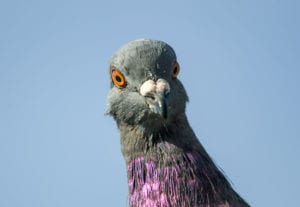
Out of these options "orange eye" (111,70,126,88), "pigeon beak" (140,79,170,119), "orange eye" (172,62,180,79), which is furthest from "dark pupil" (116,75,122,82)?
"orange eye" (172,62,180,79)

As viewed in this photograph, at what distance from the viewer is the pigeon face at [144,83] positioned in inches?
635

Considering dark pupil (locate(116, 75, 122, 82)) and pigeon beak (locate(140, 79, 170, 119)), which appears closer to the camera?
pigeon beak (locate(140, 79, 170, 119))

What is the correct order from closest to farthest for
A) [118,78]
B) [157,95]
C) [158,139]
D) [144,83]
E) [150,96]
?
[157,95], [150,96], [144,83], [158,139], [118,78]

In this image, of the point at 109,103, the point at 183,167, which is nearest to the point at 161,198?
the point at 183,167

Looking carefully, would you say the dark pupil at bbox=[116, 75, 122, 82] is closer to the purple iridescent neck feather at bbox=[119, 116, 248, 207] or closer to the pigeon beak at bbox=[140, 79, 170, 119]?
the pigeon beak at bbox=[140, 79, 170, 119]

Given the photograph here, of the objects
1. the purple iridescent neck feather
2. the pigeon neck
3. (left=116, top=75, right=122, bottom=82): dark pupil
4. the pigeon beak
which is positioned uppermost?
(left=116, top=75, right=122, bottom=82): dark pupil

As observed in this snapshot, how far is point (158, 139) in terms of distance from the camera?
16609 mm

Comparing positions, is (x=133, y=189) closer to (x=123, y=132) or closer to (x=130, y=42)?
(x=123, y=132)

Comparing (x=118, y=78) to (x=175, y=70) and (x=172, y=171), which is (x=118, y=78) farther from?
(x=172, y=171)

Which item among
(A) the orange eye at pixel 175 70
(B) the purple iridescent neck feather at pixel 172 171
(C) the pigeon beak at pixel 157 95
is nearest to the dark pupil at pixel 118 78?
(C) the pigeon beak at pixel 157 95

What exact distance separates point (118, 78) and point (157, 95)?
4.01ft

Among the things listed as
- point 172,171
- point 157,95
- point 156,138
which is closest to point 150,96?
point 157,95

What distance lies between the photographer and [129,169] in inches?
657

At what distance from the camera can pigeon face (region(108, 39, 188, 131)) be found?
52.9ft
